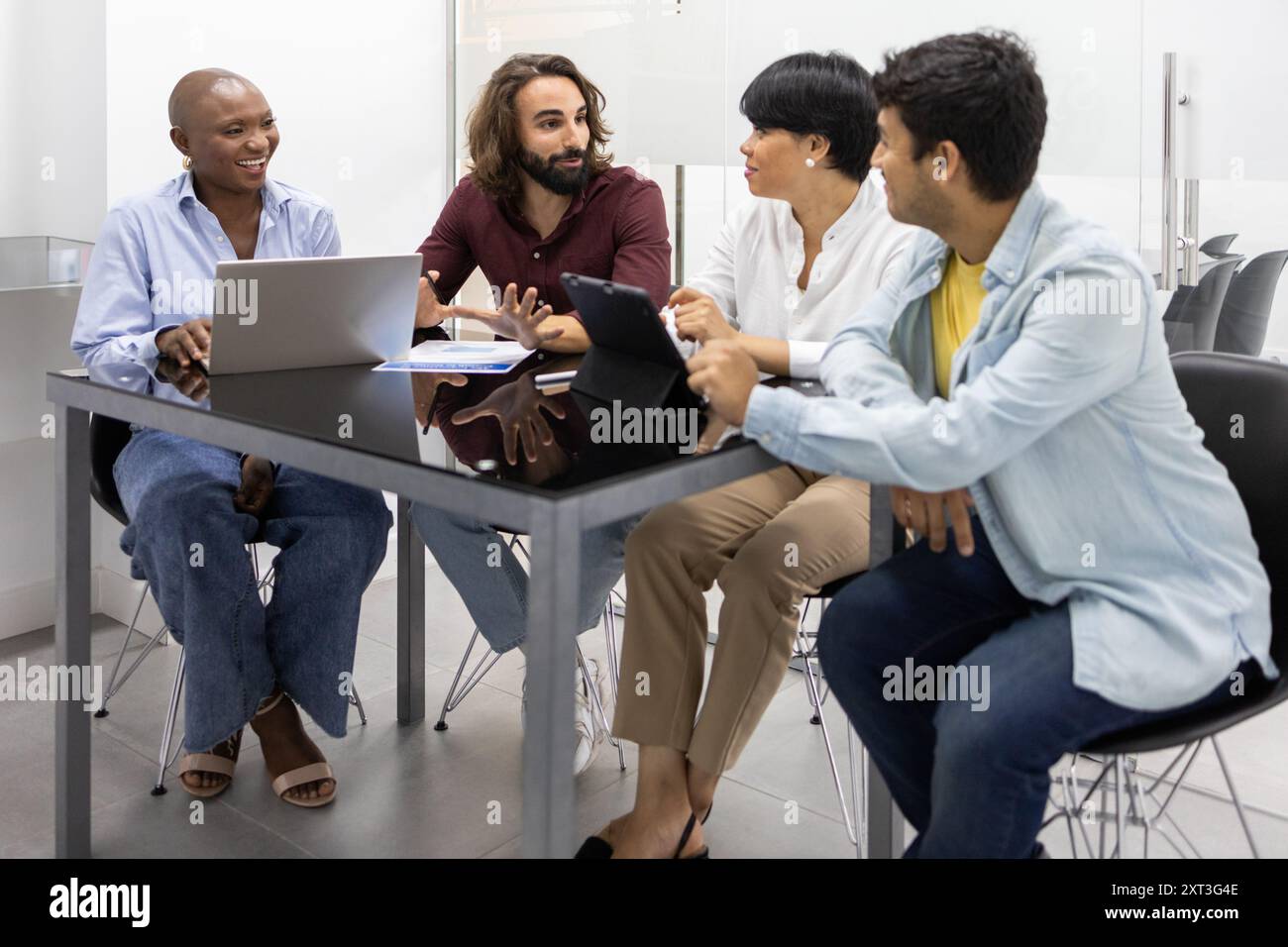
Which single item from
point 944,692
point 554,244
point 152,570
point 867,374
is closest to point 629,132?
point 554,244

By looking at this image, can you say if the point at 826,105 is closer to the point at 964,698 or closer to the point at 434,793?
the point at 964,698

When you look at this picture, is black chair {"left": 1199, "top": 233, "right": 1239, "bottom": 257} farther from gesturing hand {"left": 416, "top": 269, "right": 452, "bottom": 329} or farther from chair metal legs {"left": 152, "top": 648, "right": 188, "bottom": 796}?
chair metal legs {"left": 152, "top": 648, "right": 188, "bottom": 796}

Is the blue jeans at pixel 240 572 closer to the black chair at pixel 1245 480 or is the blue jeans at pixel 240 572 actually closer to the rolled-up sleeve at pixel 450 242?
the rolled-up sleeve at pixel 450 242

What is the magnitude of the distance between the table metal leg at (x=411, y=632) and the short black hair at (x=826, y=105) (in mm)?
1188

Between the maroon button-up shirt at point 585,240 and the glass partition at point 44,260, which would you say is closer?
the maroon button-up shirt at point 585,240

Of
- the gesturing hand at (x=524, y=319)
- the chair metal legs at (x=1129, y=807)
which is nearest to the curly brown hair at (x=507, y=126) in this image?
the gesturing hand at (x=524, y=319)

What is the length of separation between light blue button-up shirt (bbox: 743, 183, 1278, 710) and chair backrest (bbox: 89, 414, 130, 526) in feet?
5.01

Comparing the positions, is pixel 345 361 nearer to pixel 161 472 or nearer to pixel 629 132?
pixel 161 472

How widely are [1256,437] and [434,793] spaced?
1.60m

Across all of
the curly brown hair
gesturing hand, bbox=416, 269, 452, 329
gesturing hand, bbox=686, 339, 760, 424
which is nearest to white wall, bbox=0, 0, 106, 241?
the curly brown hair

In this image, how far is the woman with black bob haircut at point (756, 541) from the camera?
199 centimetres

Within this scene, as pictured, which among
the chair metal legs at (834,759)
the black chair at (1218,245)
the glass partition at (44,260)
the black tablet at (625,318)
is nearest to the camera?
the black tablet at (625,318)

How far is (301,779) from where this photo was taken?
8.04ft

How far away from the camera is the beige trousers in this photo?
1.99 metres
